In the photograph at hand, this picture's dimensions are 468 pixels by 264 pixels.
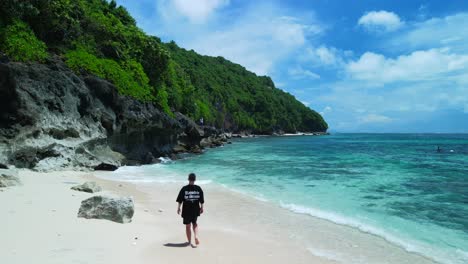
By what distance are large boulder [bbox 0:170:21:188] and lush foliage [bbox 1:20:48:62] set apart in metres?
10.4

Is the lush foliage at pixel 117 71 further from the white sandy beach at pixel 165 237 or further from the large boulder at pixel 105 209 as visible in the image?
the large boulder at pixel 105 209

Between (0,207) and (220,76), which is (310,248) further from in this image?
(220,76)

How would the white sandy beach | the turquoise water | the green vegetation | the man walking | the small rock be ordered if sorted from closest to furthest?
the white sandy beach, the man walking, the turquoise water, the green vegetation, the small rock

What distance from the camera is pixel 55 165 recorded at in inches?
747

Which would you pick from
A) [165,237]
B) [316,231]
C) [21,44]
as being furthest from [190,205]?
[21,44]

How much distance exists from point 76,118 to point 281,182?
1277 cm

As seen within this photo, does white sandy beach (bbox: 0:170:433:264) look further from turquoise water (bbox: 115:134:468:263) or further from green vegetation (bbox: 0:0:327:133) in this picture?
green vegetation (bbox: 0:0:327:133)

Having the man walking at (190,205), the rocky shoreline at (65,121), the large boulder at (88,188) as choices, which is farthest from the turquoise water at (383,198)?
the large boulder at (88,188)

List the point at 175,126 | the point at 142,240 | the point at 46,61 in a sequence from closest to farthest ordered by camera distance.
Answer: the point at 142,240 < the point at 46,61 < the point at 175,126

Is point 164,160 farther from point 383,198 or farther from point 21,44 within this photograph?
point 383,198

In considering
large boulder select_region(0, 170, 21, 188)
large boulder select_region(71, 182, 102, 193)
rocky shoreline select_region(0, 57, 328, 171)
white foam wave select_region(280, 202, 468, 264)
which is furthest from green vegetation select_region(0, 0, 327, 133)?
white foam wave select_region(280, 202, 468, 264)

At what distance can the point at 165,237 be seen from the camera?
8469 millimetres

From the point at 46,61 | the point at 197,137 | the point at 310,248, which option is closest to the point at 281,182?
the point at 310,248

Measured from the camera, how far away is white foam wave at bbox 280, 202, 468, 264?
858 centimetres
